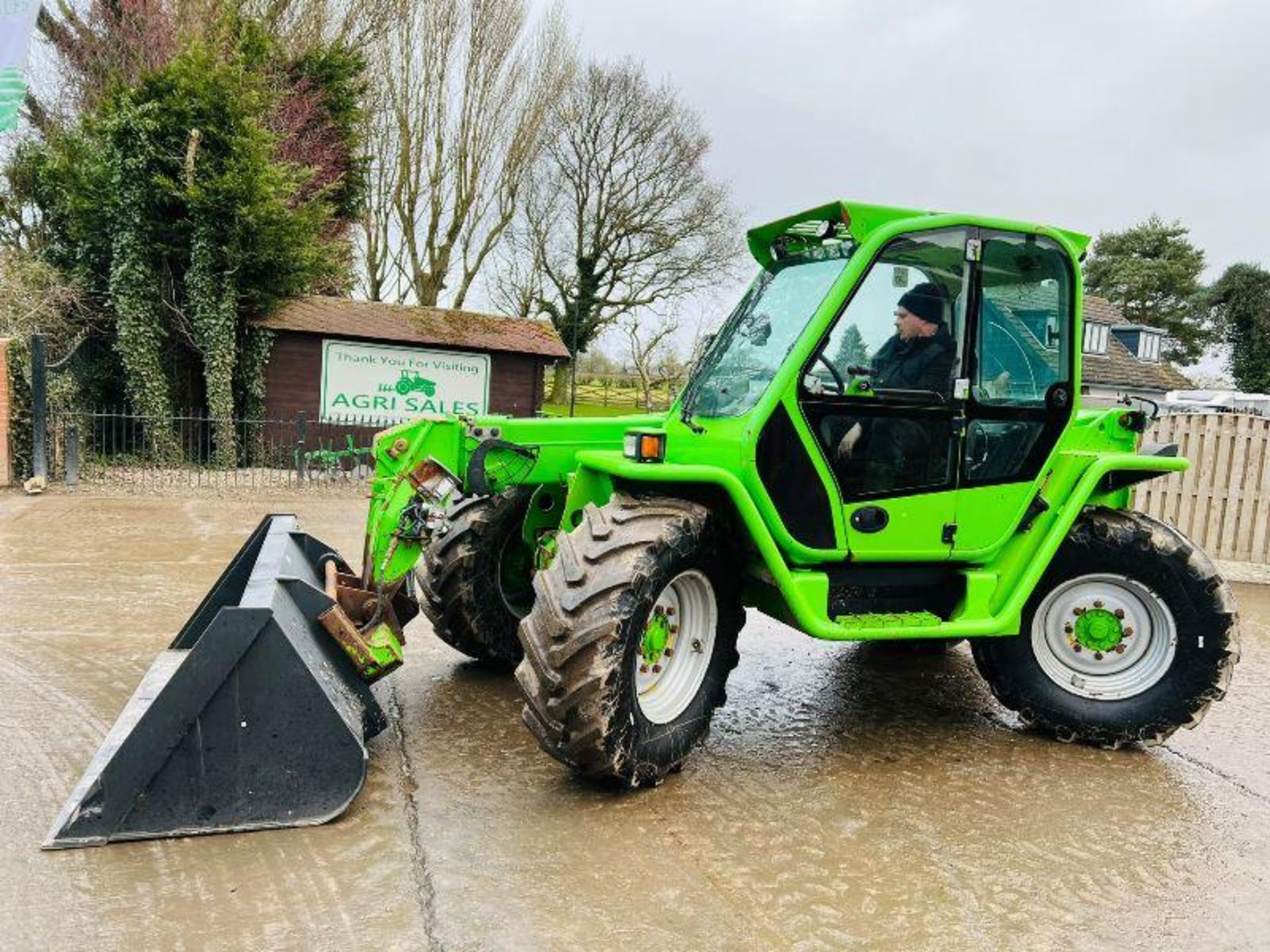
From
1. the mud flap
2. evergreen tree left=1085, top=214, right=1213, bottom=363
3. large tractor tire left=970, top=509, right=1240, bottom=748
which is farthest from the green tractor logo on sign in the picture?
evergreen tree left=1085, top=214, right=1213, bottom=363

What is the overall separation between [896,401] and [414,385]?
45.0 feet

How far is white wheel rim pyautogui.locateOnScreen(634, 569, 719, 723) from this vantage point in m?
3.82

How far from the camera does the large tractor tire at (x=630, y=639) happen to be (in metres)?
3.35

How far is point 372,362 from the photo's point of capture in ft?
54.7

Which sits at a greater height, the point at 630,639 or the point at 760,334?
the point at 760,334

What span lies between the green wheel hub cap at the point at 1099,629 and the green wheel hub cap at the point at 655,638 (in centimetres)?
205

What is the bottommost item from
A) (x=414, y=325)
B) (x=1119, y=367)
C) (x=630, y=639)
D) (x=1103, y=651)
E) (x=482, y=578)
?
(x=1103, y=651)

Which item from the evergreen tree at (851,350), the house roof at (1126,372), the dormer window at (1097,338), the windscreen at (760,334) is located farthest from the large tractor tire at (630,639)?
the dormer window at (1097,338)

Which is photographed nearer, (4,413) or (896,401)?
(896,401)

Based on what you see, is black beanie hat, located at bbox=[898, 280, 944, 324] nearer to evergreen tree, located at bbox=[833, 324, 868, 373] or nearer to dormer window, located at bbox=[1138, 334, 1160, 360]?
evergreen tree, located at bbox=[833, 324, 868, 373]

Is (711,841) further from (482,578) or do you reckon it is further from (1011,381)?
(1011,381)

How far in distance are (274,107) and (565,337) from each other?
41.6ft

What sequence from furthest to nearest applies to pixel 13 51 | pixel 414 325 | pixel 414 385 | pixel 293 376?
pixel 414 325 < pixel 414 385 < pixel 293 376 < pixel 13 51

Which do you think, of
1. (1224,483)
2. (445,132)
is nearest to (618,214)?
(445,132)
